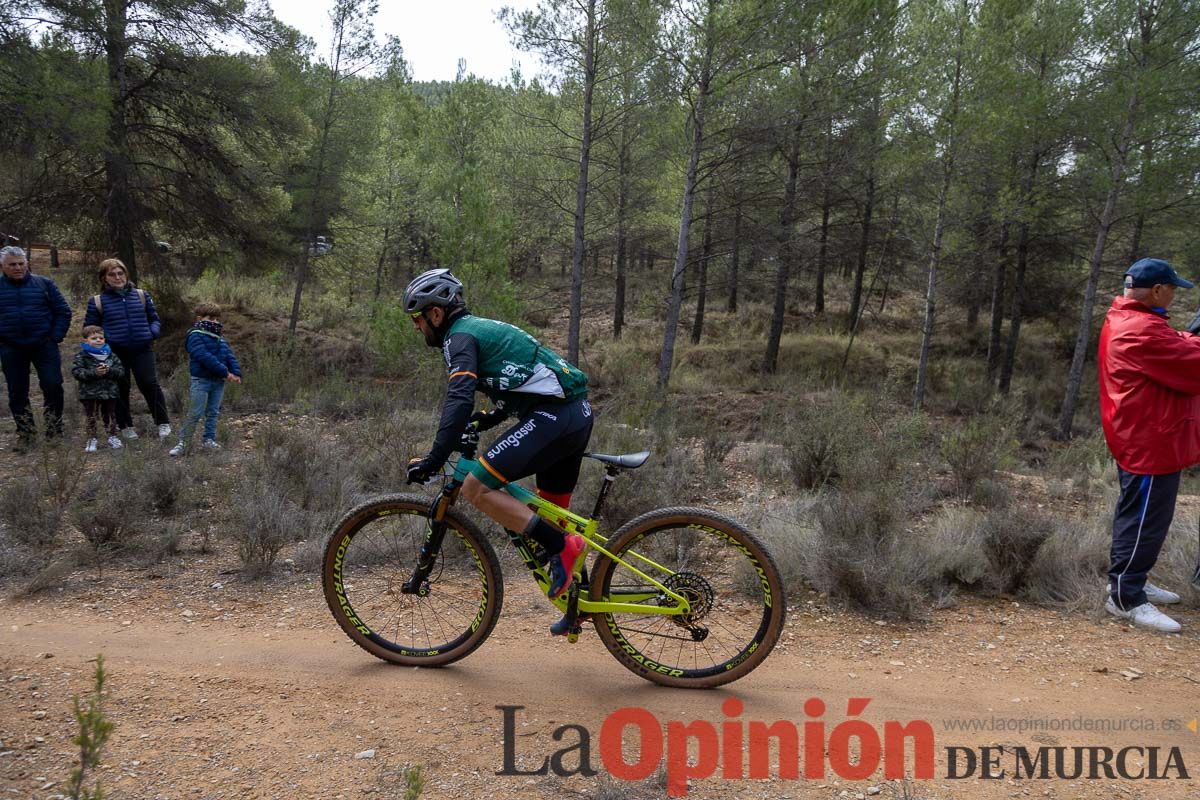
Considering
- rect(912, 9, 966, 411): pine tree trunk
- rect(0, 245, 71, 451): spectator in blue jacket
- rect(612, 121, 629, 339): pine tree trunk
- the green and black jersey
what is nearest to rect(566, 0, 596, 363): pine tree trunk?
rect(612, 121, 629, 339): pine tree trunk

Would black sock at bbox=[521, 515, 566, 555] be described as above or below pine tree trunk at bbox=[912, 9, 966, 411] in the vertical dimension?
below

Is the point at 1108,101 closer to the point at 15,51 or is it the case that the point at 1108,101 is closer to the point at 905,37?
the point at 905,37

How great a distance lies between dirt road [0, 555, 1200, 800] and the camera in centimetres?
294

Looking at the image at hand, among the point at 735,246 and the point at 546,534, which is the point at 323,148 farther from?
the point at 546,534

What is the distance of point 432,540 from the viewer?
382cm

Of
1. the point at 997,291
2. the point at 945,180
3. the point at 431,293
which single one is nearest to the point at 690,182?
the point at 945,180

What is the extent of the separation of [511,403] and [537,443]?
29 centimetres

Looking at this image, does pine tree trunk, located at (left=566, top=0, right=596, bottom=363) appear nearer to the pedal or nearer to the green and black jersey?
the green and black jersey

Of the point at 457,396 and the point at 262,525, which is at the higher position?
the point at 457,396

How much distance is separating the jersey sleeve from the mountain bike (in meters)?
0.20

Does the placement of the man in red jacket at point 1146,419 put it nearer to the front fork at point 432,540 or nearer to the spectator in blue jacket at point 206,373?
the front fork at point 432,540

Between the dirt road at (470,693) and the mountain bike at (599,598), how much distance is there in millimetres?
141

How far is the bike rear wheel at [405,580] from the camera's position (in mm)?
3811

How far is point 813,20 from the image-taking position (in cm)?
1390
